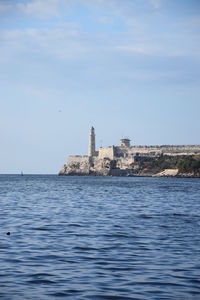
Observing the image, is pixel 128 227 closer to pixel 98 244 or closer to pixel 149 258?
pixel 98 244

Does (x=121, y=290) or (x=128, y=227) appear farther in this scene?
(x=128, y=227)

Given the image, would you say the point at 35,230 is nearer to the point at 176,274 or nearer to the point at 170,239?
the point at 170,239

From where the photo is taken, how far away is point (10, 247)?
18.1m

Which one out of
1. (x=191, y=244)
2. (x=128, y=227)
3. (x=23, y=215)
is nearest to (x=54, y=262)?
(x=191, y=244)

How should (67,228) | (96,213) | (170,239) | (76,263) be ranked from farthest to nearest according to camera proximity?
(96,213) → (67,228) → (170,239) → (76,263)

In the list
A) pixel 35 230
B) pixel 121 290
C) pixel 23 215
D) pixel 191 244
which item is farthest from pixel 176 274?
pixel 23 215

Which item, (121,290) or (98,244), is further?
(98,244)

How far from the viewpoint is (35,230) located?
22453 millimetres

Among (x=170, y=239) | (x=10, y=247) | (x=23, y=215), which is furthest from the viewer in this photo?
(x=23, y=215)

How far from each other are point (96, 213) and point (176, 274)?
1735cm

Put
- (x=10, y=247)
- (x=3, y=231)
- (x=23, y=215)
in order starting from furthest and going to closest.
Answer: (x=23, y=215) → (x=3, y=231) → (x=10, y=247)

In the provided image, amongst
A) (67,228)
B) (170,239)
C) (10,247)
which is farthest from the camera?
(67,228)

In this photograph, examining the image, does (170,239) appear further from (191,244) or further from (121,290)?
(121,290)

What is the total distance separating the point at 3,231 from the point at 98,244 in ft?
14.8
